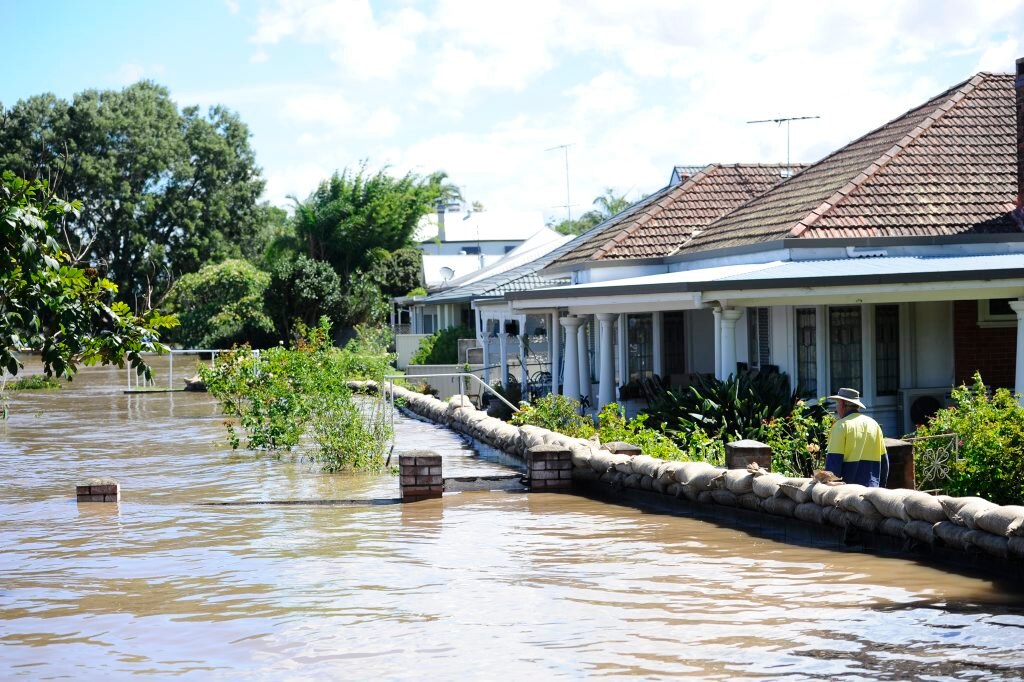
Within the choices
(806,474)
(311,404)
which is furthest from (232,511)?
(806,474)

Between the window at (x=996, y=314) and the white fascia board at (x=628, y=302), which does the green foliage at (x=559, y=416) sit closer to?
the white fascia board at (x=628, y=302)

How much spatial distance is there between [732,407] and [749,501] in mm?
4188

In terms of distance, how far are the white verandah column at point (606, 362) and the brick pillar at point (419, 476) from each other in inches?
271

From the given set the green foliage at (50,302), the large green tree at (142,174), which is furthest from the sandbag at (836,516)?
the large green tree at (142,174)

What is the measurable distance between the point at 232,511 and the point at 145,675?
706cm

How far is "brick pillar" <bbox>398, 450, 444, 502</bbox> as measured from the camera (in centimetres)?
1543

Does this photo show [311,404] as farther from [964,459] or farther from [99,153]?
[99,153]

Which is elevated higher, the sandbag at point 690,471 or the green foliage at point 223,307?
the green foliage at point 223,307

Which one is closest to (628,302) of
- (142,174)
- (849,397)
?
(849,397)

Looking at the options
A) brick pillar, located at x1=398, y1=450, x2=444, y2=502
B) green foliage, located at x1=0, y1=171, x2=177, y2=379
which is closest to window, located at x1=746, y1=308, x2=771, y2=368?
brick pillar, located at x1=398, y1=450, x2=444, y2=502

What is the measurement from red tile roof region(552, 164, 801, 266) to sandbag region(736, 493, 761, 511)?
12.3m

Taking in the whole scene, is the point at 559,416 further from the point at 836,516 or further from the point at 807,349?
the point at 836,516

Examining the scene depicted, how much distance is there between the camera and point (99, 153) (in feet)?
244

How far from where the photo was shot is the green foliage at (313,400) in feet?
61.8
